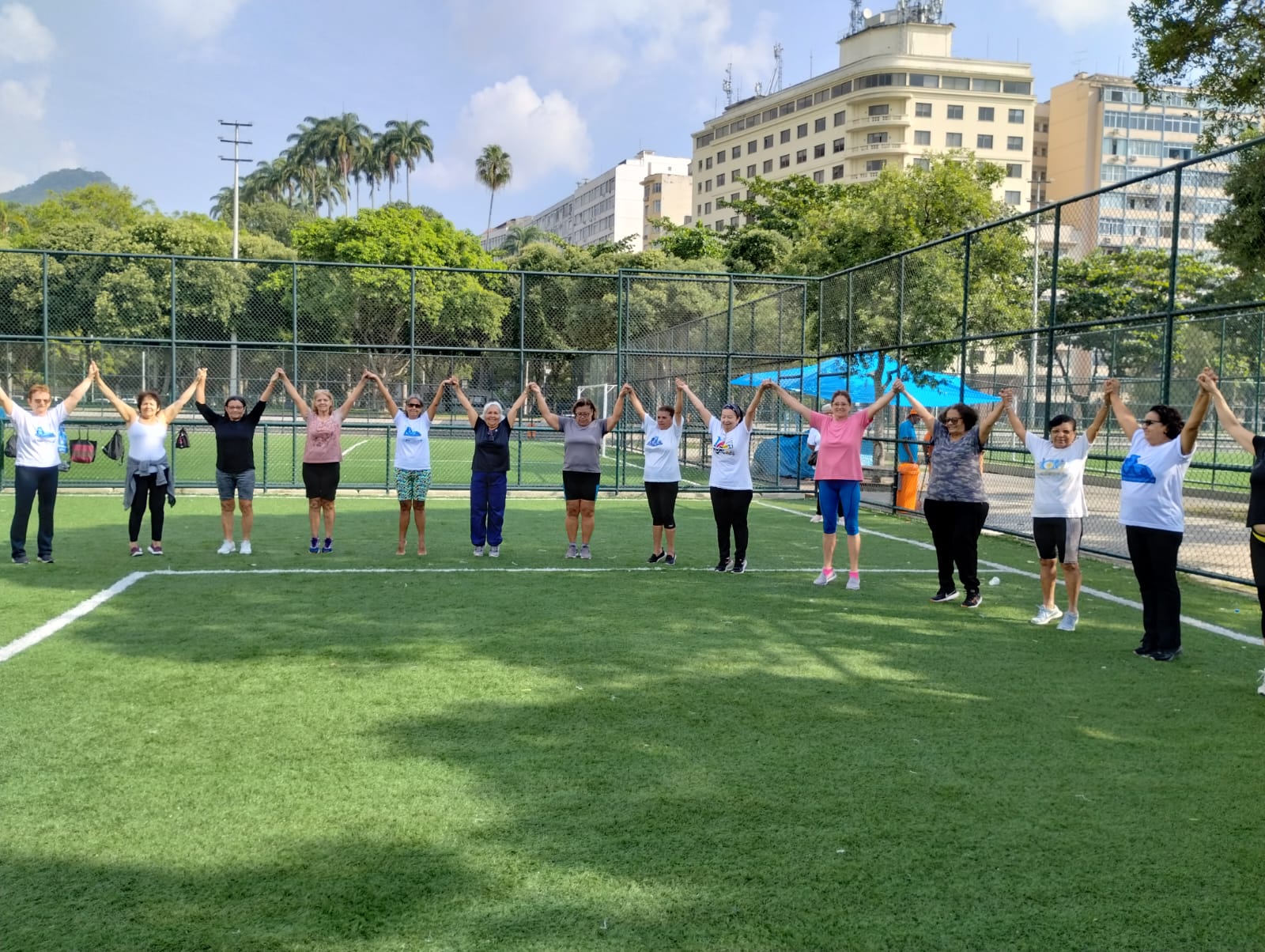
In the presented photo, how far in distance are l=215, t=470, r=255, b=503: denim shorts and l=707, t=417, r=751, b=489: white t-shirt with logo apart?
4771mm

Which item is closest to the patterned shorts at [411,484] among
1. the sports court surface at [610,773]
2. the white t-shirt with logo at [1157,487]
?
the sports court surface at [610,773]

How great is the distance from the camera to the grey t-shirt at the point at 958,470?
Answer: 898cm

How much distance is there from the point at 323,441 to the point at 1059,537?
289 inches

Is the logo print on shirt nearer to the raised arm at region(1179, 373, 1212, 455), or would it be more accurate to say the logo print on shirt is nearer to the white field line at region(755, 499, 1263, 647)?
the raised arm at region(1179, 373, 1212, 455)

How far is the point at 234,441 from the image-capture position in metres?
10.8

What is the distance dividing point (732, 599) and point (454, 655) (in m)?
3.01

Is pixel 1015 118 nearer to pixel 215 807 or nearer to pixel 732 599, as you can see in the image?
pixel 732 599

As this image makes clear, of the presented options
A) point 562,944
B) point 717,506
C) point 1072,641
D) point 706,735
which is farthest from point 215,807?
point 717,506

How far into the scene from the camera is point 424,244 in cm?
5488

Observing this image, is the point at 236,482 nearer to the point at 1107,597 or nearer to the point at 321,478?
the point at 321,478

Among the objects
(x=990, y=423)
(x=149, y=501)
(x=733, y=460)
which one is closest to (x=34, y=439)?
(x=149, y=501)

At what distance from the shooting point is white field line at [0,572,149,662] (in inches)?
269

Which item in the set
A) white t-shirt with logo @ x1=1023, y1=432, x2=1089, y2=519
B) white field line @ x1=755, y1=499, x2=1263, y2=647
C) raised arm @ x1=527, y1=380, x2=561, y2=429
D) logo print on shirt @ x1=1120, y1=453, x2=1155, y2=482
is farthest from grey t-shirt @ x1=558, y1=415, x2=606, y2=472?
logo print on shirt @ x1=1120, y1=453, x2=1155, y2=482

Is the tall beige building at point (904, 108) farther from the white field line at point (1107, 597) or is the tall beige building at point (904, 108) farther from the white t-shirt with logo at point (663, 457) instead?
the white t-shirt with logo at point (663, 457)
